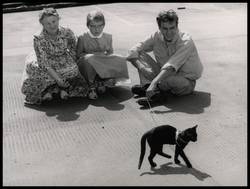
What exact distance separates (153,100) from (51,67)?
3.73 ft

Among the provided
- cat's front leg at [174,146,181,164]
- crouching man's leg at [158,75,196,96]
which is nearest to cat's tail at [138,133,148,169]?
cat's front leg at [174,146,181,164]

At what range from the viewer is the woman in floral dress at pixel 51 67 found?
5.02 metres

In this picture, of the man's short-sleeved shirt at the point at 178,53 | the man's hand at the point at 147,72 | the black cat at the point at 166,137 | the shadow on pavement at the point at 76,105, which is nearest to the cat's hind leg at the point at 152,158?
the black cat at the point at 166,137

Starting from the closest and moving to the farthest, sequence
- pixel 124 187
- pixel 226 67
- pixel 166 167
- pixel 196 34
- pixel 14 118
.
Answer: pixel 124 187
pixel 166 167
pixel 14 118
pixel 226 67
pixel 196 34

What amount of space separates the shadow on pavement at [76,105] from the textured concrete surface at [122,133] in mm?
10

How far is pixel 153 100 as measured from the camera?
4973mm

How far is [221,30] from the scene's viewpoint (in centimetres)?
848

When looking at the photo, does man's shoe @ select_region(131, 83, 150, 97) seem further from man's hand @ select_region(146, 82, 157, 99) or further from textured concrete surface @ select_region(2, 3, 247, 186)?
man's hand @ select_region(146, 82, 157, 99)

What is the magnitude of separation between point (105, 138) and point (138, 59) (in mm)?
1394

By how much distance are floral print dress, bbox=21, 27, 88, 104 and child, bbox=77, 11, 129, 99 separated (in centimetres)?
12

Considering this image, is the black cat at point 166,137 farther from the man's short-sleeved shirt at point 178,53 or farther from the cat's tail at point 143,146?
the man's short-sleeved shirt at point 178,53

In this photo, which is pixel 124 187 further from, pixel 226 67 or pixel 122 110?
pixel 226 67

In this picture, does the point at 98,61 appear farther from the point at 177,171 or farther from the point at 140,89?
the point at 177,171

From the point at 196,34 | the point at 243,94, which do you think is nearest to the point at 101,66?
the point at 243,94
